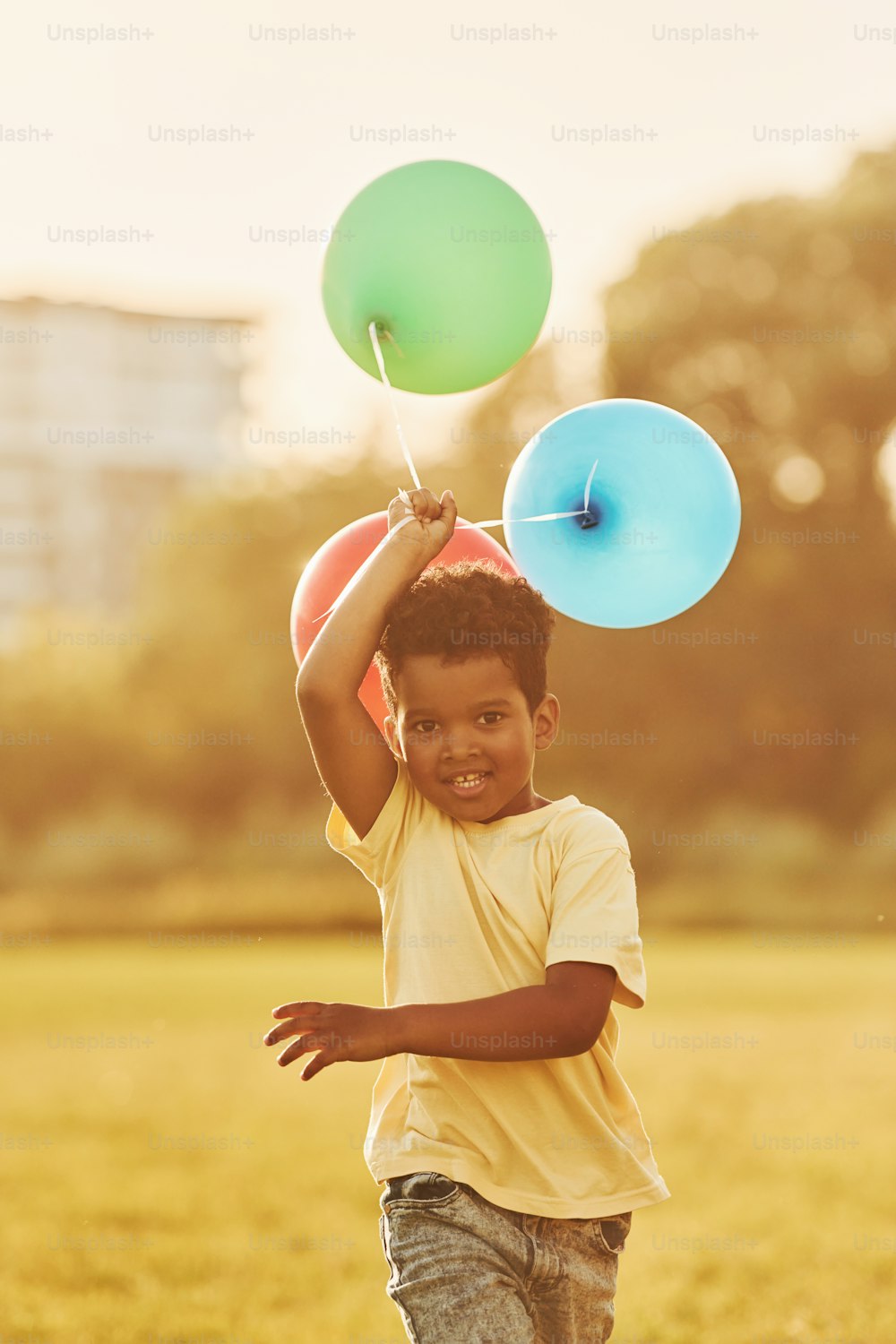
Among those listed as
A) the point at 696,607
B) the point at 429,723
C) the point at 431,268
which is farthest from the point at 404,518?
the point at 696,607

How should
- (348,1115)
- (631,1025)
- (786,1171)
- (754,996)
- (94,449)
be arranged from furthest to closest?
1. (94,449)
2. (754,996)
3. (631,1025)
4. (348,1115)
5. (786,1171)

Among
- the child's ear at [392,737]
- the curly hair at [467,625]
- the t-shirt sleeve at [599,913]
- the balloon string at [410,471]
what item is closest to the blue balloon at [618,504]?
the balloon string at [410,471]

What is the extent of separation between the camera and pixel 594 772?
65.8ft

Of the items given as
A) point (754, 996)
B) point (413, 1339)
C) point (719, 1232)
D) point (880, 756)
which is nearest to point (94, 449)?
point (880, 756)

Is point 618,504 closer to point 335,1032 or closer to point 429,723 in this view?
point 429,723

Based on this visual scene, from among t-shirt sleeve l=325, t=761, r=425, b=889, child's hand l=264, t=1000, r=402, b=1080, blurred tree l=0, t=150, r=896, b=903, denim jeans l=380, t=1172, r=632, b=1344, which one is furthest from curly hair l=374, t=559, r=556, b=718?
blurred tree l=0, t=150, r=896, b=903

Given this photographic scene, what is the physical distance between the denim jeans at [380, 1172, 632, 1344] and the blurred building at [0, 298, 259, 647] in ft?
113

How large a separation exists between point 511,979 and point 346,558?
0.90 meters

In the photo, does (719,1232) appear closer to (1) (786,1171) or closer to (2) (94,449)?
(1) (786,1171)

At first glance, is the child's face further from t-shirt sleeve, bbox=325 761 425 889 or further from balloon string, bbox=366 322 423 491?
balloon string, bbox=366 322 423 491

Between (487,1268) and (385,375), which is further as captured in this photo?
(385,375)

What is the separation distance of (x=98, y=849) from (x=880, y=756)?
1083cm

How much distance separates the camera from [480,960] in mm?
2473

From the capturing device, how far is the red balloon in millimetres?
2846
